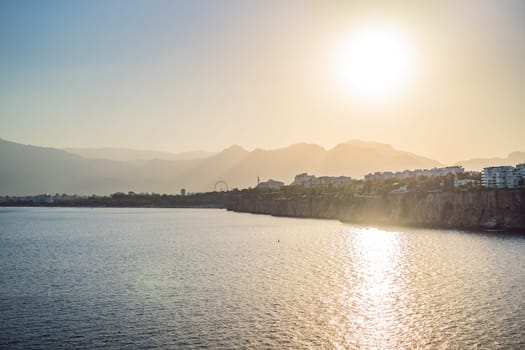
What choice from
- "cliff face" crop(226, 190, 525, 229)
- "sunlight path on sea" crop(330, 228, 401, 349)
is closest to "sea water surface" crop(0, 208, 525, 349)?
"sunlight path on sea" crop(330, 228, 401, 349)

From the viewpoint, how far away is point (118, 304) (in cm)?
3566

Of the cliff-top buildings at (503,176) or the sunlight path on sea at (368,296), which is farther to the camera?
the cliff-top buildings at (503,176)

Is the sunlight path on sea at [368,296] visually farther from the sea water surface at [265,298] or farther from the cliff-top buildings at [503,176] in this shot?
the cliff-top buildings at [503,176]

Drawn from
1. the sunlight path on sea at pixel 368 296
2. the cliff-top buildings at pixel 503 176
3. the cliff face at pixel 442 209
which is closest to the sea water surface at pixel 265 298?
the sunlight path on sea at pixel 368 296

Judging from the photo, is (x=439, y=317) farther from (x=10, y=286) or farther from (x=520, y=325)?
(x=10, y=286)

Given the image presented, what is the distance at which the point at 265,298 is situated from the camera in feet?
A: 125

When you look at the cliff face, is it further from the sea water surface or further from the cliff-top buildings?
the sea water surface

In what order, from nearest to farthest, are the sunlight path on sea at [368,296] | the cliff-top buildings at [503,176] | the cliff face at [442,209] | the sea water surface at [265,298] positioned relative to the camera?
the sea water surface at [265,298], the sunlight path on sea at [368,296], the cliff face at [442,209], the cliff-top buildings at [503,176]

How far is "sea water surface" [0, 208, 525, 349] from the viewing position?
28.0 metres

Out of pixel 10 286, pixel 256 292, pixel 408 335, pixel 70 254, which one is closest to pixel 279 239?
pixel 70 254

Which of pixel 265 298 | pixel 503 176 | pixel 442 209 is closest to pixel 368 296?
pixel 265 298

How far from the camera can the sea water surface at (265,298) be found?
2802 centimetres

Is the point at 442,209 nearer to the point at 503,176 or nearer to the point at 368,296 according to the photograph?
the point at 503,176

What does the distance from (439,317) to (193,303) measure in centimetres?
1938
